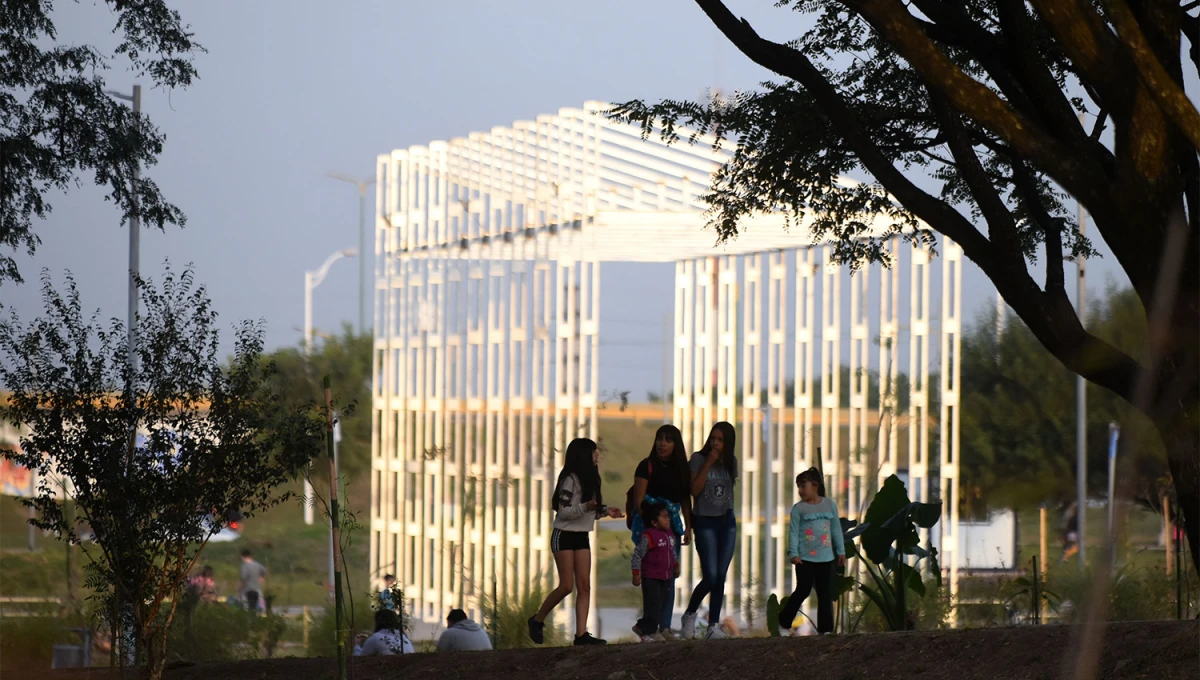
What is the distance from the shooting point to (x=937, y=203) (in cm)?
587

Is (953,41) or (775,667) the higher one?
(953,41)

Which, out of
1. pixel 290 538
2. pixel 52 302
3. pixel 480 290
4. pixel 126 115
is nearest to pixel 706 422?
pixel 480 290

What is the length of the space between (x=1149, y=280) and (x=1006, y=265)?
0.60 meters

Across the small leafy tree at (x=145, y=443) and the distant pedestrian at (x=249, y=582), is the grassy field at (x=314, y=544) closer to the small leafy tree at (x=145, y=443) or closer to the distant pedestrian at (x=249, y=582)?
the distant pedestrian at (x=249, y=582)

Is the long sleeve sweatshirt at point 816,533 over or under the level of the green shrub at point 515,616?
over

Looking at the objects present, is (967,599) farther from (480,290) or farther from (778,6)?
(778,6)

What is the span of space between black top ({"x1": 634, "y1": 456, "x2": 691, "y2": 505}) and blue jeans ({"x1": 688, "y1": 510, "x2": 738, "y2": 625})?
0.61 feet

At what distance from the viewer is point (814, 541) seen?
8.10m

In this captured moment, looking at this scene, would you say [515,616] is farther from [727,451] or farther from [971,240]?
[971,240]

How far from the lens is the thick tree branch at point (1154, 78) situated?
14.9 feet

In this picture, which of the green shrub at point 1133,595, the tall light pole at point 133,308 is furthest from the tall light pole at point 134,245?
the green shrub at point 1133,595

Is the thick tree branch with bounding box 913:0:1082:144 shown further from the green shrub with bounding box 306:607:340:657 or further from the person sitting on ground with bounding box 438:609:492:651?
the green shrub with bounding box 306:607:340:657

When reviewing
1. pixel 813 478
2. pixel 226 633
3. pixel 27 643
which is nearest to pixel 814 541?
pixel 813 478

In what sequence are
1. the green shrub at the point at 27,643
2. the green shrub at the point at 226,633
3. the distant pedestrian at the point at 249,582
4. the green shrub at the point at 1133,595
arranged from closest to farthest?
the green shrub at the point at 27,643 < the green shrub at the point at 1133,595 < the green shrub at the point at 226,633 < the distant pedestrian at the point at 249,582
